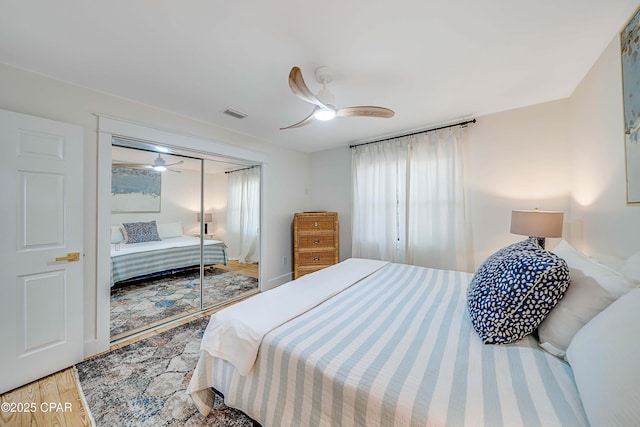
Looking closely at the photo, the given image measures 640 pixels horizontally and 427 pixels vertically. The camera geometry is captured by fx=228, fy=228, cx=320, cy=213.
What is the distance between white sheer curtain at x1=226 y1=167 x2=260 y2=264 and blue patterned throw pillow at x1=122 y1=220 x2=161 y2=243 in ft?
2.87

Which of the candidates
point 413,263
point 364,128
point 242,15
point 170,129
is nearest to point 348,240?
point 413,263

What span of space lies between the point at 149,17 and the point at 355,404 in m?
2.23

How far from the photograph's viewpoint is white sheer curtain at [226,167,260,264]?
3332mm

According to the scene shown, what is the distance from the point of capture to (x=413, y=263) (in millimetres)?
3195

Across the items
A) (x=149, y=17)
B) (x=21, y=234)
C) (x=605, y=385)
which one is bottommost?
(x=605, y=385)

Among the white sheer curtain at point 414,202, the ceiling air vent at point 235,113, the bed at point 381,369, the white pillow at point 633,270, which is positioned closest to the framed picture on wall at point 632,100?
the white pillow at point 633,270

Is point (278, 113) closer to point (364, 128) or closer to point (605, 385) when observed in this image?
point (364, 128)

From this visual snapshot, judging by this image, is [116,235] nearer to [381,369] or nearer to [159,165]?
[159,165]

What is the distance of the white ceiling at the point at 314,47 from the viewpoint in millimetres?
1307

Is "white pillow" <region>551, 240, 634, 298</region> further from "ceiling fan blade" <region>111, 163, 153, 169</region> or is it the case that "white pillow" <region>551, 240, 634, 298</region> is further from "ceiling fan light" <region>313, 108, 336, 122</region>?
"ceiling fan blade" <region>111, 163, 153, 169</region>

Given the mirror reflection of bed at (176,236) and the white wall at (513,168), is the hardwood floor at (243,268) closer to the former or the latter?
the mirror reflection of bed at (176,236)

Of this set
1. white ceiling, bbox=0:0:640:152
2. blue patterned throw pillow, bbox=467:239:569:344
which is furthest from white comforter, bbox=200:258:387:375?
white ceiling, bbox=0:0:640:152

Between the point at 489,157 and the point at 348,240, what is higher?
the point at 489,157

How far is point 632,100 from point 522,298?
137 cm
